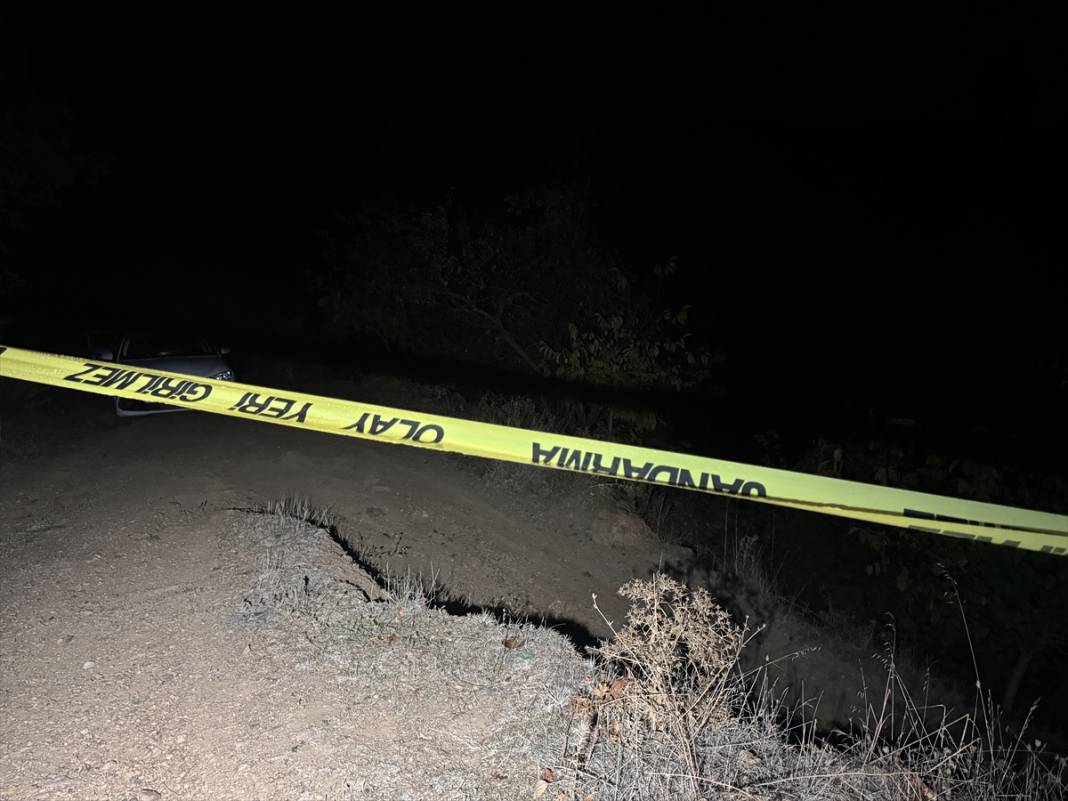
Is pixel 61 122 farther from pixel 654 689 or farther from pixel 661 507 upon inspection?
pixel 654 689

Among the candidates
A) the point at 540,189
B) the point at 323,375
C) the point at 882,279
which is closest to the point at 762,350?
the point at 882,279

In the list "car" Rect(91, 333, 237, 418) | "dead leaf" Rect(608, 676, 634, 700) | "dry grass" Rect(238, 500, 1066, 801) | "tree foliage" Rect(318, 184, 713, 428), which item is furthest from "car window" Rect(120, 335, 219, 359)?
"dead leaf" Rect(608, 676, 634, 700)

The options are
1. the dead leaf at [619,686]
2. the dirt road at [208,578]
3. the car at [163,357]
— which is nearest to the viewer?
the dirt road at [208,578]

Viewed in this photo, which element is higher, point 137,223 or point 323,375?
point 137,223

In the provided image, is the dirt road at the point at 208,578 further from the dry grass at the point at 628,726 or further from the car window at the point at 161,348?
the car window at the point at 161,348

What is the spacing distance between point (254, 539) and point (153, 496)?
6.34 ft

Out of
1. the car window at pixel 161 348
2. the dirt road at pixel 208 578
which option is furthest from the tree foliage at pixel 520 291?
the car window at pixel 161 348

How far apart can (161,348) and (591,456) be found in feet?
28.1

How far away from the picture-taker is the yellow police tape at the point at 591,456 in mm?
3279

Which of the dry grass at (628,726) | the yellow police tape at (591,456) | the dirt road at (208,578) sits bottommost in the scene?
the dirt road at (208,578)

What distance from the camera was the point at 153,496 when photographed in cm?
663

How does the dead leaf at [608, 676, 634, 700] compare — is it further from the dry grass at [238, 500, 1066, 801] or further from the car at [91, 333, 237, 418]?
the car at [91, 333, 237, 418]

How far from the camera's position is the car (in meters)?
9.80

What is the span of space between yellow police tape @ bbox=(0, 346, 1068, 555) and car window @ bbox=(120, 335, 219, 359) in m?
6.16
